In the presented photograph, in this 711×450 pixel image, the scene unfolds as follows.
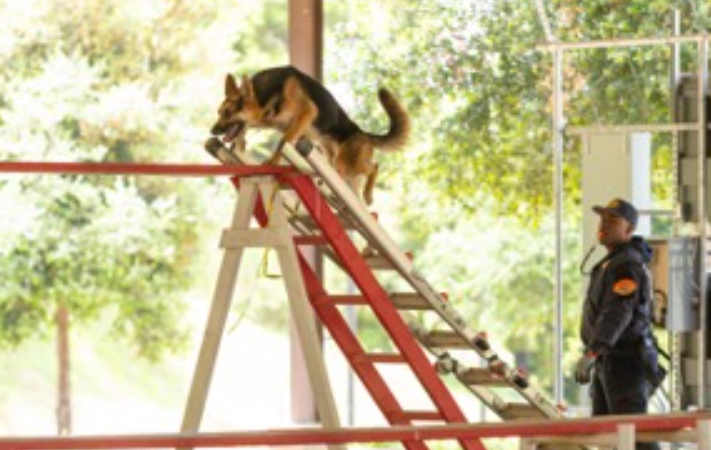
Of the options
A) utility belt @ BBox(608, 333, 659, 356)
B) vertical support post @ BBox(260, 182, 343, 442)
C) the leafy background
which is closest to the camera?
vertical support post @ BBox(260, 182, 343, 442)

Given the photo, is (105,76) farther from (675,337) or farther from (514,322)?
(675,337)

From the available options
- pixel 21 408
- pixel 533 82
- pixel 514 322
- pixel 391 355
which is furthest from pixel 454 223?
pixel 391 355

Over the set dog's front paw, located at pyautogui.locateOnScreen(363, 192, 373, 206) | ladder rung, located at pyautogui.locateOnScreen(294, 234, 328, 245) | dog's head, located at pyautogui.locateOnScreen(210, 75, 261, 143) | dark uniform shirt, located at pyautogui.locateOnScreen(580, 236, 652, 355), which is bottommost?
dark uniform shirt, located at pyautogui.locateOnScreen(580, 236, 652, 355)

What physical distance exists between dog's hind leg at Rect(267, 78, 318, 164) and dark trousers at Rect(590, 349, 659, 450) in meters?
1.56

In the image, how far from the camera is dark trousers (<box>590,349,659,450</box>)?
7688 millimetres

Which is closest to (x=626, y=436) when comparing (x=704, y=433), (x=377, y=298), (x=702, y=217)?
(x=704, y=433)

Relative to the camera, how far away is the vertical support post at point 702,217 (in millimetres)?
8719

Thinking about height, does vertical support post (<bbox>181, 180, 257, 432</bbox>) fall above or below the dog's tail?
below

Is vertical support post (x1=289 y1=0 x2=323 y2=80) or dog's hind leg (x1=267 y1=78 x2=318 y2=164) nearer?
dog's hind leg (x1=267 y1=78 x2=318 y2=164)

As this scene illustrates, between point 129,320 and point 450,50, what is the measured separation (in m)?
3.73

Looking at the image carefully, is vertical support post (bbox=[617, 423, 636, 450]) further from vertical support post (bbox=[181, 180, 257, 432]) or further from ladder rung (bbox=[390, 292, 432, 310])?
ladder rung (bbox=[390, 292, 432, 310])

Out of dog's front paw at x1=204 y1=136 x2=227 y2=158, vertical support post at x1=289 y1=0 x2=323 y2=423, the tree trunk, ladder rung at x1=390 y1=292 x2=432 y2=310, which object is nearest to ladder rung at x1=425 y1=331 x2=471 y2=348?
ladder rung at x1=390 y1=292 x2=432 y2=310

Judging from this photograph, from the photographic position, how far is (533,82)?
39.0 feet

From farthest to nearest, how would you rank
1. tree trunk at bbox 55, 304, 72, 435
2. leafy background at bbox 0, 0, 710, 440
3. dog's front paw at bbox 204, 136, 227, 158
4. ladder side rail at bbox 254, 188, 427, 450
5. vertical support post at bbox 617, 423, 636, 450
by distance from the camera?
1. tree trunk at bbox 55, 304, 72, 435
2. leafy background at bbox 0, 0, 710, 440
3. dog's front paw at bbox 204, 136, 227, 158
4. ladder side rail at bbox 254, 188, 427, 450
5. vertical support post at bbox 617, 423, 636, 450
